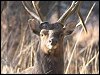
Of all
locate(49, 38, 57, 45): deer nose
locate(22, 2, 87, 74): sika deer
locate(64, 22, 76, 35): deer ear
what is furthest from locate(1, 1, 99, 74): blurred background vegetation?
locate(49, 38, 57, 45): deer nose

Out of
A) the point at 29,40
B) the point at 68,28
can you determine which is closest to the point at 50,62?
the point at 68,28

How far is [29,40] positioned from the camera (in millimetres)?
10367

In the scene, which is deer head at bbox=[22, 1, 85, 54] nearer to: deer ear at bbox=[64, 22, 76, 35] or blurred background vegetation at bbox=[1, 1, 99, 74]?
deer ear at bbox=[64, 22, 76, 35]

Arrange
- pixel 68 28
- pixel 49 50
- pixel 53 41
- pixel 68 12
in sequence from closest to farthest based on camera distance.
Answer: pixel 53 41
pixel 49 50
pixel 68 12
pixel 68 28

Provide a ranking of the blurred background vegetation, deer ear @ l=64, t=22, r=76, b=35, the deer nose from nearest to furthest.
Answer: the deer nose < deer ear @ l=64, t=22, r=76, b=35 < the blurred background vegetation

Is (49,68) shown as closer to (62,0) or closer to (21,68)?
(21,68)

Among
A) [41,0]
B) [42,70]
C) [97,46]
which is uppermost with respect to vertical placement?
[41,0]

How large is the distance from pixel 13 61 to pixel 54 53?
9.92 feet

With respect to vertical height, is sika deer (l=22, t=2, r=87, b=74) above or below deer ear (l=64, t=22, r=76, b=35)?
below

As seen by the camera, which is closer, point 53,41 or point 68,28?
point 53,41

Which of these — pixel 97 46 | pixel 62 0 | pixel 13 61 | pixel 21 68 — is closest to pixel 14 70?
pixel 21 68

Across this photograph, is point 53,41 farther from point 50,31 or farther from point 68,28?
point 68,28

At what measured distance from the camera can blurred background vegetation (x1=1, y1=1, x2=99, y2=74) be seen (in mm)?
8852

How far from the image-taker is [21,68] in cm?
868
